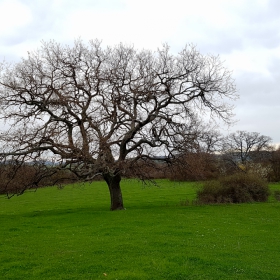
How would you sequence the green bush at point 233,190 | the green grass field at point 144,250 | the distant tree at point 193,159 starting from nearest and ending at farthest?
1. the green grass field at point 144,250
2. the distant tree at point 193,159
3. the green bush at point 233,190

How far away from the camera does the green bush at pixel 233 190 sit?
29.2 meters

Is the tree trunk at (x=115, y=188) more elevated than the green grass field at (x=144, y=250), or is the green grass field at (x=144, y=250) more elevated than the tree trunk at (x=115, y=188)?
the tree trunk at (x=115, y=188)

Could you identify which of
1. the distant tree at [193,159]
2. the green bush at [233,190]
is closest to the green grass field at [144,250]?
the distant tree at [193,159]

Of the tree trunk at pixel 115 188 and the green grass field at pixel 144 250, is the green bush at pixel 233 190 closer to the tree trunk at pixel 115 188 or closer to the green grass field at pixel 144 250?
the tree trunk at pixel 115 188

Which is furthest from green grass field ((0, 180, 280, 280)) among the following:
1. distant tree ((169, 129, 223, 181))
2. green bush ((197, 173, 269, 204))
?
green bush ((197, 173, 269, 204))

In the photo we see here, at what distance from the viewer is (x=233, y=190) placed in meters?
29.7

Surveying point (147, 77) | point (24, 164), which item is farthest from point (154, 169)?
point (24, 164)

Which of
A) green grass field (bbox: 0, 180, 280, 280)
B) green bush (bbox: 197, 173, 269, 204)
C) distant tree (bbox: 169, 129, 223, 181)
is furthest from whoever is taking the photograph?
green bush (bbox: 197, 173, 269, 204)

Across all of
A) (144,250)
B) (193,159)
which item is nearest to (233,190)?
(193,159)

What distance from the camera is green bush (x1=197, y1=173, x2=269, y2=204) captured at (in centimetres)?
2925

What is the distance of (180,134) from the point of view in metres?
22.5

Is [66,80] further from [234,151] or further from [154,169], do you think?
[234,151]

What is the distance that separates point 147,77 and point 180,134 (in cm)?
458

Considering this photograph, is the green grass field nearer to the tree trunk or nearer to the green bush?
the tree trunk
